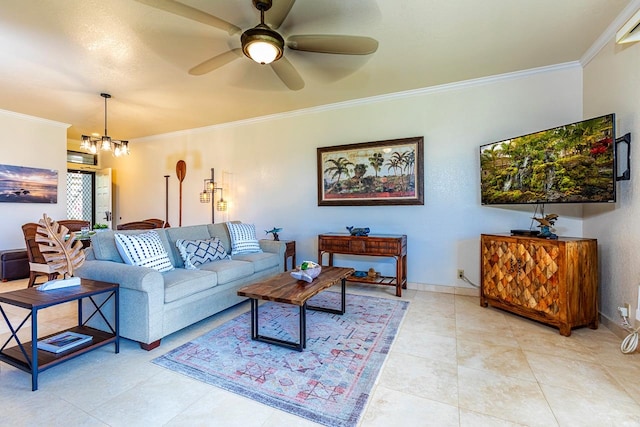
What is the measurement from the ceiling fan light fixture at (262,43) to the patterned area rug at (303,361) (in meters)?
2.26

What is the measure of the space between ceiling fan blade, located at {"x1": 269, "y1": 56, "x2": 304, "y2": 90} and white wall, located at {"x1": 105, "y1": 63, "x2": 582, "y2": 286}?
1630mm

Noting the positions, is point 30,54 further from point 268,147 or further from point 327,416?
point 327,416

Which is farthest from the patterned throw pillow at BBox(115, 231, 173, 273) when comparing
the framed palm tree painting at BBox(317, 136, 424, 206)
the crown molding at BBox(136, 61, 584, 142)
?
the crown molding at BBox(136, 61, 584, 142)

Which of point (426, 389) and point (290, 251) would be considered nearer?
point (426, 389)

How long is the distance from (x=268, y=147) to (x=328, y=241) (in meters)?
2.10

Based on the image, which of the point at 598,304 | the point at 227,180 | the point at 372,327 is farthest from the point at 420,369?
the point at 227,180

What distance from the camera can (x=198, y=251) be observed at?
3256 mm

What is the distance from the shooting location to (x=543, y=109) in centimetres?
330

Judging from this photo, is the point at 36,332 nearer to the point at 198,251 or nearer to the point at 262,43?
the point at 198,251

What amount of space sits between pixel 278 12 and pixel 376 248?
270cm

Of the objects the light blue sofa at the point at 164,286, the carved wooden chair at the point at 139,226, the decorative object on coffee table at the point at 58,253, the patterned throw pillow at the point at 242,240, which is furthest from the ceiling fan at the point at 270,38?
the carved wooden chair at the point at 139,226

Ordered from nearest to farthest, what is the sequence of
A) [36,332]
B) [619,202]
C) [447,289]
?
[36,332], [619,202], [447,289]

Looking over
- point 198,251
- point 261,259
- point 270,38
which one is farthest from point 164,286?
point 270,38

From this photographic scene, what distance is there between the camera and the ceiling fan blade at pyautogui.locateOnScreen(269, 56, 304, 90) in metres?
2.50
